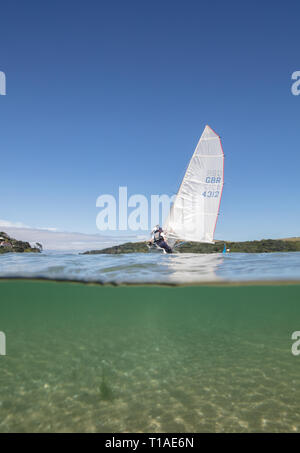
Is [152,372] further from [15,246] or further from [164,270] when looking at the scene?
[15,246]

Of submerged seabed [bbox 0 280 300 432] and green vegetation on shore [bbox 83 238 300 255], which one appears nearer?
submerged seabed [bbox 0 280 300 432]

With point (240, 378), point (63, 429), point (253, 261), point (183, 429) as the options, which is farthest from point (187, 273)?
point (63, 429)

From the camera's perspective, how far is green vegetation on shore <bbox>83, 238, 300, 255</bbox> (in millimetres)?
19377

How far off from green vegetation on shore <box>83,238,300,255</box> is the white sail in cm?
138

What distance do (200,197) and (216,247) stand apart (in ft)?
19.4

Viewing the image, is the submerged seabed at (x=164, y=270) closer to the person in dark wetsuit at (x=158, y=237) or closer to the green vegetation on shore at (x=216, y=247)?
the person in dark wetsuit at (x=158, y=237)

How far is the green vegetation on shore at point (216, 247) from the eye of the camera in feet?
63.6

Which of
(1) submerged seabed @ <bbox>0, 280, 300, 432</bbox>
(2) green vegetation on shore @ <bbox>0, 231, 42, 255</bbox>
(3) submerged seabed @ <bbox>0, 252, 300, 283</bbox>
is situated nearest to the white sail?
(3) submerged seabed @ <bbox>0, 252, 300, 283</bbox>

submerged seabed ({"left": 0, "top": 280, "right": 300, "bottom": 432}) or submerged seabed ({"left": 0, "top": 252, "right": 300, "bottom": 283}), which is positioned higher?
submerged seabed ({"left": 0, "top": 252, "right": 300, "bottom": 283})

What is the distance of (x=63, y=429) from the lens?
612 cm

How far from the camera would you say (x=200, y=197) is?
57.4 ft

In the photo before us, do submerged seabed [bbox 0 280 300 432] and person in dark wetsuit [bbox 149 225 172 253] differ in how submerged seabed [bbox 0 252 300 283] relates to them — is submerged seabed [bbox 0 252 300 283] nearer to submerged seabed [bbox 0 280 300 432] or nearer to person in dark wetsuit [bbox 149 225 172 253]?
person in dark wetsuit [bbox 149 225 172 253]

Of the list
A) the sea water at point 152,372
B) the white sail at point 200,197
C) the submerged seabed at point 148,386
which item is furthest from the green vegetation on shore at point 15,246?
the white sail at point 200,197
